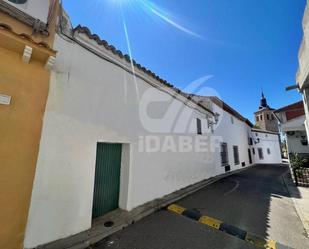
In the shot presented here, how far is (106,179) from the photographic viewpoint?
466 cm

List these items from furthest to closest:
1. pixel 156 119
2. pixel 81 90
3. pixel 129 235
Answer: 1. pixel 156 119
2. pixel 81 90
3. pixel 129 235

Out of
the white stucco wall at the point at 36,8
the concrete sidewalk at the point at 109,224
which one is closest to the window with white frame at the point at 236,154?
the concrete sidewalk at the point at 109,224

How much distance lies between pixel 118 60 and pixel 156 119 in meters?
2.62

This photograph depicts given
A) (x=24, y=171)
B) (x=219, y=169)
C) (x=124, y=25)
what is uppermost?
(x=124, y=25)

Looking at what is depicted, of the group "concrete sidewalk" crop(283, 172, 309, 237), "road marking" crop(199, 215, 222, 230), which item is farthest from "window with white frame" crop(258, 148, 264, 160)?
"road marking" crop(199, 215, 222, 230)

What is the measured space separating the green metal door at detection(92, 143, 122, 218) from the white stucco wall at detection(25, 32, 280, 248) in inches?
8.4

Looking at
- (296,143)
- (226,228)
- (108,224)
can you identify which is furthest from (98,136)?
(296,143)

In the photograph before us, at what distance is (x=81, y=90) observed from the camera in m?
3.94

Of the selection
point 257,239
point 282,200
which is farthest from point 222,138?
point 257,239

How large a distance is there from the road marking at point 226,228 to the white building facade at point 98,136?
1.18 meters

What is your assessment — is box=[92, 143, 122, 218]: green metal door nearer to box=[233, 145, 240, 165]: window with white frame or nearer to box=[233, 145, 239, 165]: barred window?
box=[233, 145, 240, 165]: window with white frame

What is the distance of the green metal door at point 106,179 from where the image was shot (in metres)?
4.36

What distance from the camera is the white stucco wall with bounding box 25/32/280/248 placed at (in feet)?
10.4

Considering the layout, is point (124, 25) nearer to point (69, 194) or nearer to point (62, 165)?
point (62, 165)
